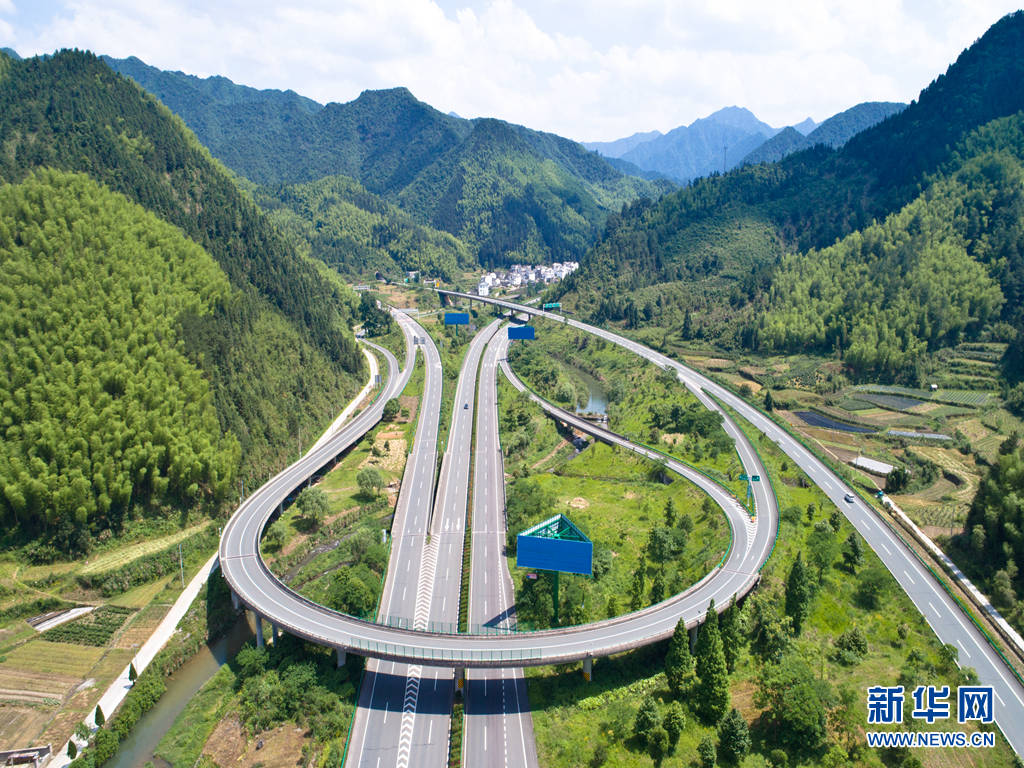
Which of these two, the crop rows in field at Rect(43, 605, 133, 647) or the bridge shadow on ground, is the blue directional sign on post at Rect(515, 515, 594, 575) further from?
the crop rows in field at Rect(43, 605, 133, 647)

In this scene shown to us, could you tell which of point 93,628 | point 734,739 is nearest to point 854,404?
point 734,739

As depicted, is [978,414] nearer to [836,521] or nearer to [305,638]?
[836,521]

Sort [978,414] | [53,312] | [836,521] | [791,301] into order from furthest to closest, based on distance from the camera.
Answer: [791,301] → [978,414] → [53,312] → [836,521]

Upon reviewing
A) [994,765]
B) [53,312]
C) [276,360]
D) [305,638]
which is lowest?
[994,765]

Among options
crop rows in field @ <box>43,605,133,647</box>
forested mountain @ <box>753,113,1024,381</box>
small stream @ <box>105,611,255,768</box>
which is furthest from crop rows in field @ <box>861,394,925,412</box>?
crop rows in field @ <box>43,605,133,647</box>

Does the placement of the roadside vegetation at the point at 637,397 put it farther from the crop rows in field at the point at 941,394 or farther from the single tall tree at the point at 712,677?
the crop rows in field at the point at 941,394

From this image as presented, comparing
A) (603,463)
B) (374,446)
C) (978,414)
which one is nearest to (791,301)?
(978,414)

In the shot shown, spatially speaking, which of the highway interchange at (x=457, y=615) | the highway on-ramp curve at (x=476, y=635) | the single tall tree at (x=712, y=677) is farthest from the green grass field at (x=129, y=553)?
the single tall tree at (x=712, y=677)
